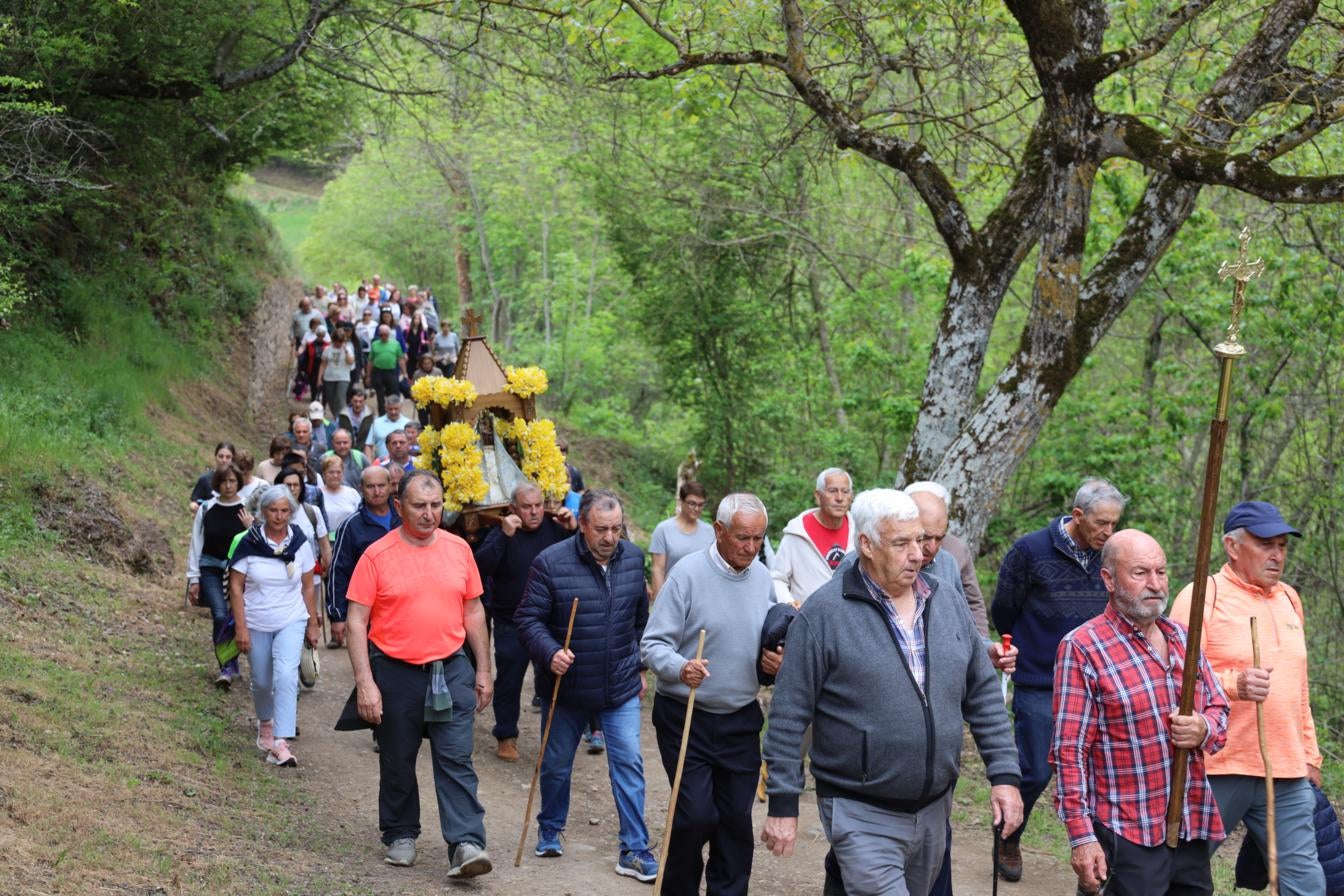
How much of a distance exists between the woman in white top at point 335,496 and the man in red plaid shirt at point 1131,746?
7.99 meters

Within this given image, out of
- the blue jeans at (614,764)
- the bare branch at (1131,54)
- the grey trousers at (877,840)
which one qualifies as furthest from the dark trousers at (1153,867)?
the bare branch at (1131,54)

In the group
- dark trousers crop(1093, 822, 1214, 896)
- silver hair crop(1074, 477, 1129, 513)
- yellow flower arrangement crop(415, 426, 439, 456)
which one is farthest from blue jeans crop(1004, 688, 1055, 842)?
yellow flower arrangement crop(415, 426, 439, 456)

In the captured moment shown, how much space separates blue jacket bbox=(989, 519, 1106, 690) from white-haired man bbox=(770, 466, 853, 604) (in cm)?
96

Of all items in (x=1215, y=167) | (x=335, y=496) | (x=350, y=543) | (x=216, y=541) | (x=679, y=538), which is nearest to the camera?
(x=1215, y=167)

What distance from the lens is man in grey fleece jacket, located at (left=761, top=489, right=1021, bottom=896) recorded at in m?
4.89

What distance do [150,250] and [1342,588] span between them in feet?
59.0

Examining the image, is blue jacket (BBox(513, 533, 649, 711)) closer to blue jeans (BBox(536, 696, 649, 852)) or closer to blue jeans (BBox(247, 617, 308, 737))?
blue jeans (BBox(536, 696, 649, 852))

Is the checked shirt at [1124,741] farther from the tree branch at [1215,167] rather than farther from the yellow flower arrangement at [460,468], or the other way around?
the yellow flower arrangement at [460,468]

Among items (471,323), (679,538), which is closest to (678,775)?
(679,538)

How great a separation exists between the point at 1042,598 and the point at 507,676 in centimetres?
425

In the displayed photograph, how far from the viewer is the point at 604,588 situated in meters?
7.76

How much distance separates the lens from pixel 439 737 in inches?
287

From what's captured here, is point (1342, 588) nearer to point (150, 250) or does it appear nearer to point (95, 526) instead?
point (95, 526)

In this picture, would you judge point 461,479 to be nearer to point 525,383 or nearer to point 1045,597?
point 525,383
